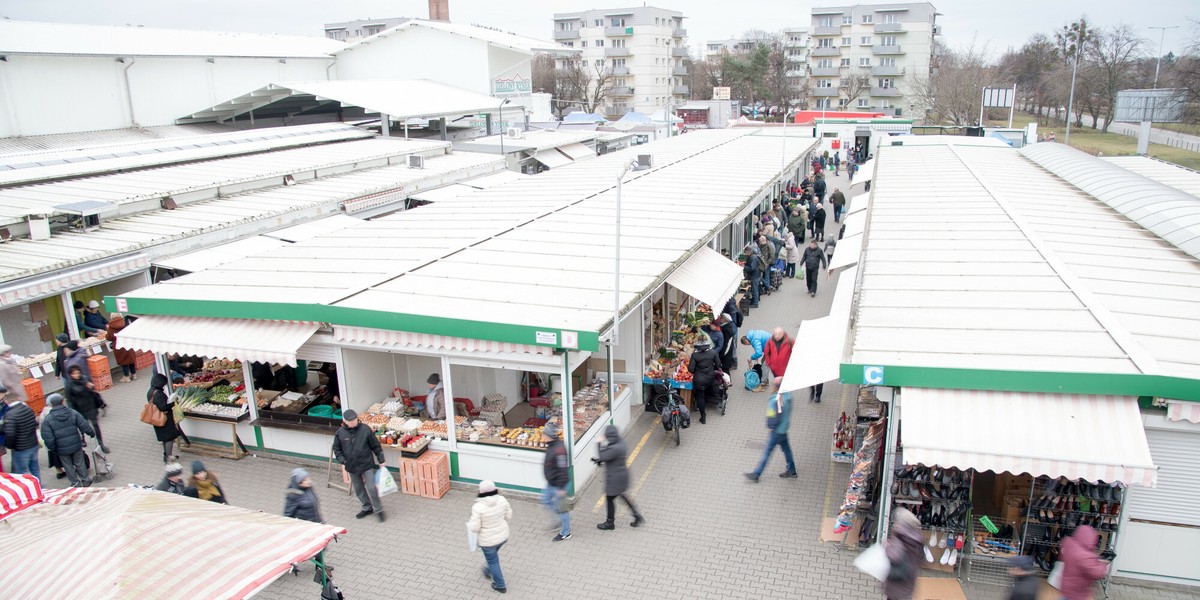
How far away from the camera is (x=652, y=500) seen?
9.80 meters

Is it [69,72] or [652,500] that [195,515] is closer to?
[652,500]

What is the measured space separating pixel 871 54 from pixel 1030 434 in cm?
8093

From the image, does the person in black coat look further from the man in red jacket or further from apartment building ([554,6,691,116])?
apartment building ([554,6,691,116])

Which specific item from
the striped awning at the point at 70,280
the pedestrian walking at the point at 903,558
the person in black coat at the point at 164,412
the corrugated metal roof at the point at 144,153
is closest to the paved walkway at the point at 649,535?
the person in black coat at the point at 164,412

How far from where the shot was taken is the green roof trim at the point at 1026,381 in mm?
7023

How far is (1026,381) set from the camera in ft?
24.3

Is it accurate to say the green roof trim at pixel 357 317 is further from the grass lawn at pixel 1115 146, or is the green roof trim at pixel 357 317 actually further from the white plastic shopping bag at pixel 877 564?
the grass lawn at pixel 1115 146

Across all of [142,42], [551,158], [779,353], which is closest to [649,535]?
[779,353]

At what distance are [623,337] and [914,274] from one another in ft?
14.1

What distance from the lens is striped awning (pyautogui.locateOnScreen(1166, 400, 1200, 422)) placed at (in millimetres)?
7070

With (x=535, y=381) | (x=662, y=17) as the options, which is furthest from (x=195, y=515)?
A: (x=662, y=17)

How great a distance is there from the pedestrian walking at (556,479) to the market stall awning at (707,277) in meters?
4.38

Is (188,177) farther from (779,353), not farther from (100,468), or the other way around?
(779,353)

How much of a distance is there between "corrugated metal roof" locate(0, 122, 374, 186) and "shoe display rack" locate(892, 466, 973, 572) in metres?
19.2
